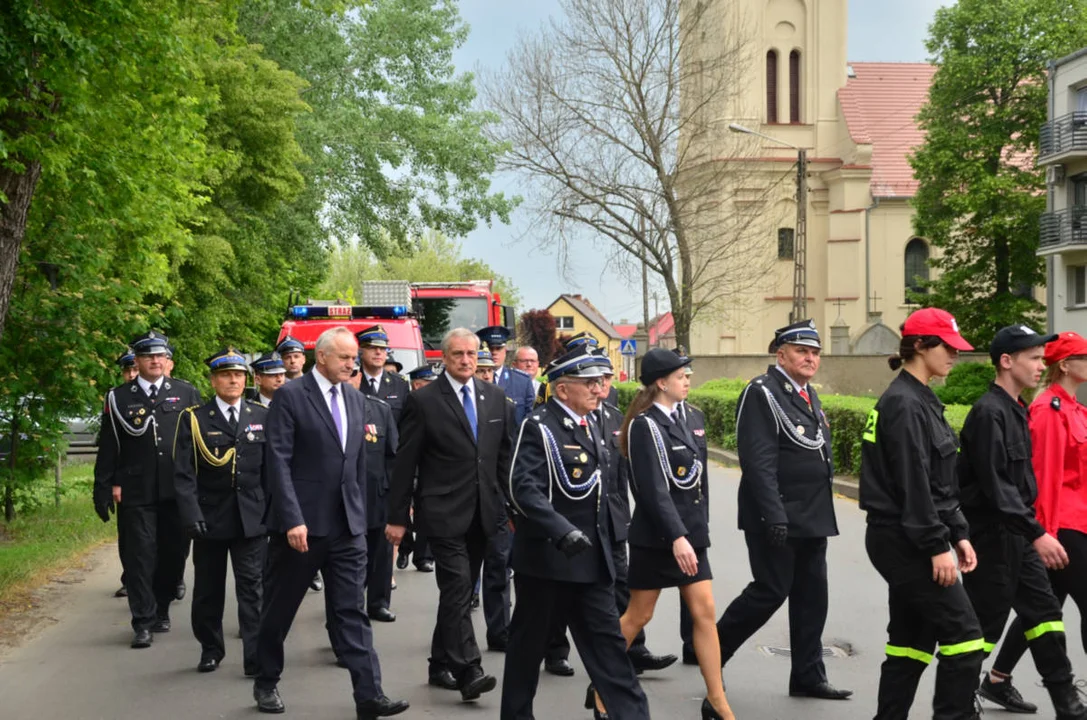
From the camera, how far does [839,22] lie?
56500mm

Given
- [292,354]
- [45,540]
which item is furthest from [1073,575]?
[45,540]

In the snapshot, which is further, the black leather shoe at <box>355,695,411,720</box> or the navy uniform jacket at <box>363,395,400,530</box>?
the navy uniform jacket at <box>363,395,400,530</box>

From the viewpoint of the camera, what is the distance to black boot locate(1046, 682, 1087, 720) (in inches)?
250

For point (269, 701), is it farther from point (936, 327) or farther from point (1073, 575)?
point (1073, 575)

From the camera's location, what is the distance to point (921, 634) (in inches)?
228

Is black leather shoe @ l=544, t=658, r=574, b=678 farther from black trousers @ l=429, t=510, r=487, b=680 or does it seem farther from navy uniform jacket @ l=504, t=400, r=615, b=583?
navy uniform jacket @ l=504, t=400, r=615, b=583

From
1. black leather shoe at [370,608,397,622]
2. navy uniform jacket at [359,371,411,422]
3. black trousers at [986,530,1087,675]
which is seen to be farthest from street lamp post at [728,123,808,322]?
black trousers at [986,530,1087,675]

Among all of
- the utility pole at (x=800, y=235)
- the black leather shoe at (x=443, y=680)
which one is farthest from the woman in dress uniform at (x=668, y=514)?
the utility pole at (x=800, y=235)

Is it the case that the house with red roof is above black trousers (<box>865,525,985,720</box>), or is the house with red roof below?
above

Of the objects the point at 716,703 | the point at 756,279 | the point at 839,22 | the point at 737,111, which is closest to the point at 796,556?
the point at 716,703

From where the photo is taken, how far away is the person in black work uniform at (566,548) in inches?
236

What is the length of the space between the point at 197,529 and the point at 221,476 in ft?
1.38

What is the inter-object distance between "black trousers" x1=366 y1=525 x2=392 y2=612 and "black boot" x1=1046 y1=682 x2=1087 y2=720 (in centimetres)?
505

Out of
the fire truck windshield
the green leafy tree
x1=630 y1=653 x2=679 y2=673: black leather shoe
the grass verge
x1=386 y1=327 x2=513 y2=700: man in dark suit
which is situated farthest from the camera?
the green leafy tree
